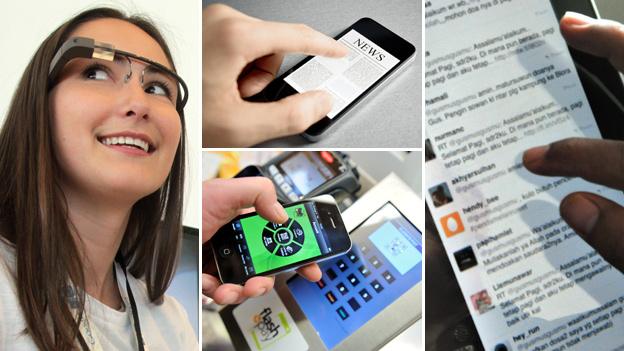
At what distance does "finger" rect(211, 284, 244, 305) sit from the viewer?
732 millimetres

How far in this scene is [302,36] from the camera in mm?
705

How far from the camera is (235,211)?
76 cm

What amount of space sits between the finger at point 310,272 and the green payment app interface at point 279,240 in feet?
0.06

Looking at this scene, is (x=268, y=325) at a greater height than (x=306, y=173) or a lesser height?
lesser

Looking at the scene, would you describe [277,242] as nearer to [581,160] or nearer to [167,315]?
[167,315]

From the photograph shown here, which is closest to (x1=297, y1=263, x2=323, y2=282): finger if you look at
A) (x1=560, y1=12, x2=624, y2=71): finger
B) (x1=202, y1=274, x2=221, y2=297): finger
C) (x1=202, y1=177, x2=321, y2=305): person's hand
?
(x1=202, y1=177, x2=321, y2=305): person's hand

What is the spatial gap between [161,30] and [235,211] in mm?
257

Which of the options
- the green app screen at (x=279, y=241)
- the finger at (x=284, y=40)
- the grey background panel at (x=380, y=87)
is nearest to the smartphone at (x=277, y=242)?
the green app screen at (x=279, y=241)

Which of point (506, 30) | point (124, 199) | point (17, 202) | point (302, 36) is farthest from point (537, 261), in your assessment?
point (17, 202)

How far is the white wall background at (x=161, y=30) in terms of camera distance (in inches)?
25.1

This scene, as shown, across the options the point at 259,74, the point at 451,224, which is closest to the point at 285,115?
the point at 259,74

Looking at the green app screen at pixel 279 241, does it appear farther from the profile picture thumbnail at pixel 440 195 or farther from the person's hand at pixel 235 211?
the profile picture thumbnail at pixel 440 195

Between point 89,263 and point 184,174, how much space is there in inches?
6.2

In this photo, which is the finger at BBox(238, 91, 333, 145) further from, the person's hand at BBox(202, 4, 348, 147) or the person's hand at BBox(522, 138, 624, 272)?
the person's hand at BBox(522, 138, 624, 272)
